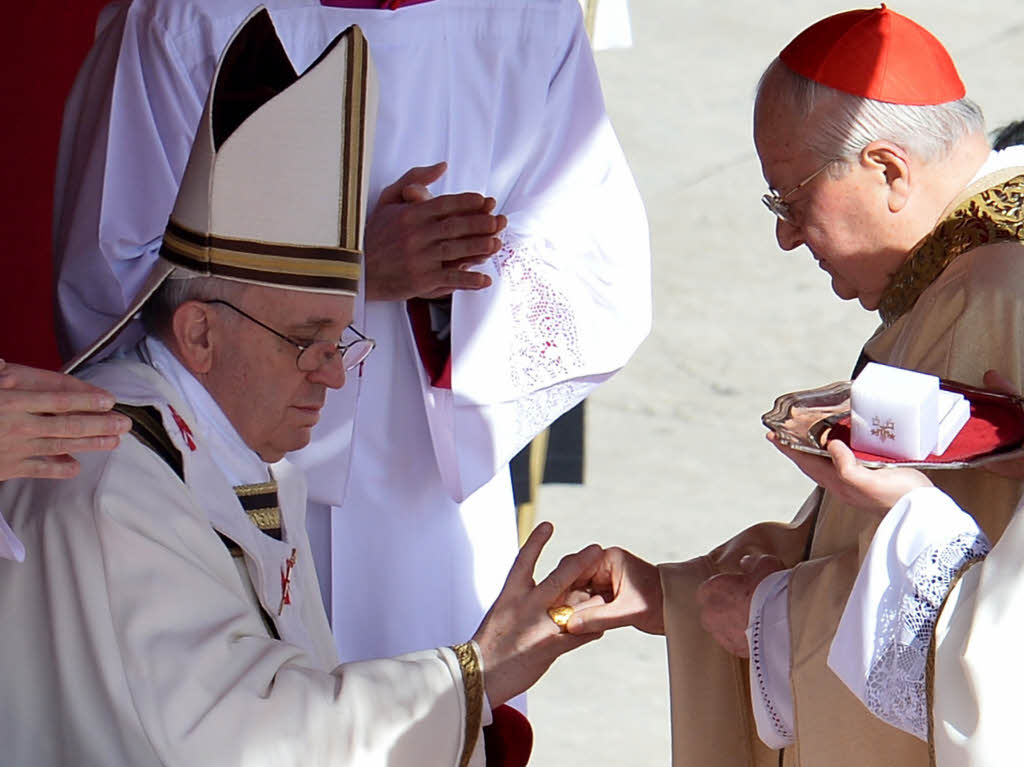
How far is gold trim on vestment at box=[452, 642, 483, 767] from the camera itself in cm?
243

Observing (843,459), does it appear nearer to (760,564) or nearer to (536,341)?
(760,564)

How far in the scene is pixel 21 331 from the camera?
3953 millimetres

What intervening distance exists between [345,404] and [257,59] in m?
0.78

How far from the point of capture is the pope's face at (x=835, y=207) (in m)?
2.37

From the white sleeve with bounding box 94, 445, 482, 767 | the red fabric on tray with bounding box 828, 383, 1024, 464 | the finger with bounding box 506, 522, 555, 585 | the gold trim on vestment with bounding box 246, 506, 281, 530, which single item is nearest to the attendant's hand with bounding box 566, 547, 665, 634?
the finger with bounding box 506, 522, 555, 585

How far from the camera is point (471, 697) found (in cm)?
244

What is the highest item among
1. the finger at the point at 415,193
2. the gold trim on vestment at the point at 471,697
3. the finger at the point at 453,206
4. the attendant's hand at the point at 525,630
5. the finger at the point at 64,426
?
the finger at the point at 415,193

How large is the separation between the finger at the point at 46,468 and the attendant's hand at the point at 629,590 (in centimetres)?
91

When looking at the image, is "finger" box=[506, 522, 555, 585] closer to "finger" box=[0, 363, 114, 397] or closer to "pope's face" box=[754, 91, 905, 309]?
"pope's face" box=[754, 91, 905, 309]

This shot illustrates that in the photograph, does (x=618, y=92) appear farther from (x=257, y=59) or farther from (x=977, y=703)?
(x=977, y=703)

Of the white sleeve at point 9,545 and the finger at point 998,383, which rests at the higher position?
the finger at point 998,383

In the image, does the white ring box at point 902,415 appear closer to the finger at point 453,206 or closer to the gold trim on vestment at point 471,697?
the gold trim on vestment at point 471,697

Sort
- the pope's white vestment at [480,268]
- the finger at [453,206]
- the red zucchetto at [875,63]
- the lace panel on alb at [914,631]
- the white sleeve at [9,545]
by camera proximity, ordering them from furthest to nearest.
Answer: the pope's white vestment at [480,268] → the finger at [453,206] → the red zucchetto at [875,63] → the white sleeve at [9,545] → the lace panel on alb at [914,631]

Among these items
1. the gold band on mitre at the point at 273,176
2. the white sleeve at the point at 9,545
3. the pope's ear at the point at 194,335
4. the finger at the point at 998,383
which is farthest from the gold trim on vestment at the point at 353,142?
the finger at the point at 998,383
